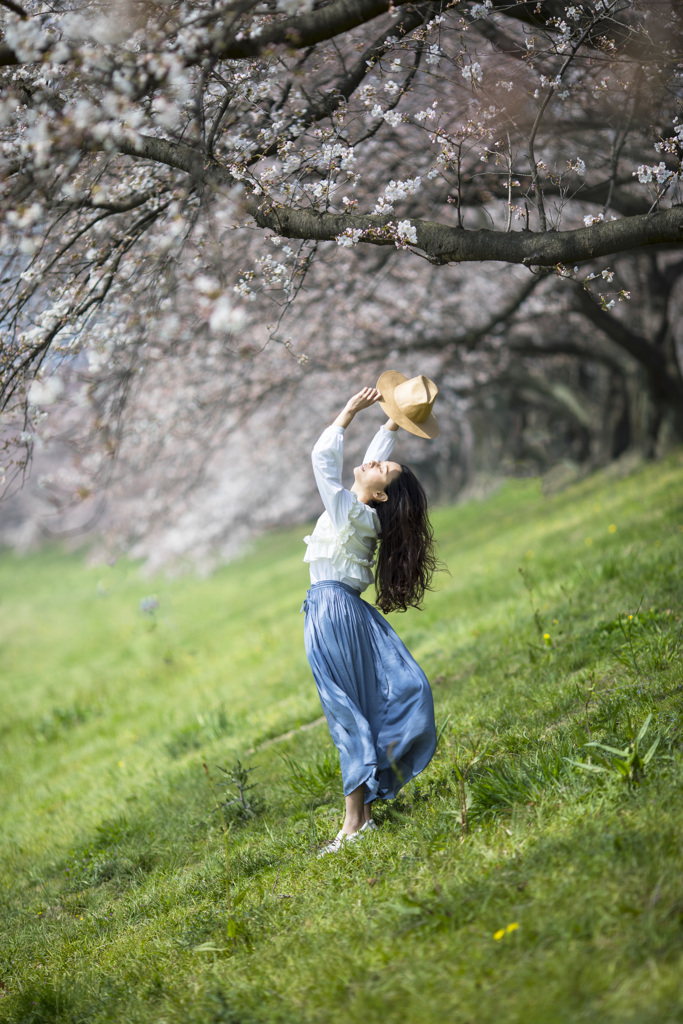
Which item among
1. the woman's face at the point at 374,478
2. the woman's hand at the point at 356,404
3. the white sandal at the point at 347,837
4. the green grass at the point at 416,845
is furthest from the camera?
the woman's face at the point at 374,478

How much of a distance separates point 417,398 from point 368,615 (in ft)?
3.52

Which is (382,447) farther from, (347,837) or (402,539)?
(347,837)

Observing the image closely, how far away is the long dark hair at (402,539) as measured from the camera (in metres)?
3.87

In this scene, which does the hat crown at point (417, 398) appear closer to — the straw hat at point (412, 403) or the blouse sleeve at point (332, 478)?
the straw hat at point (412, 403)

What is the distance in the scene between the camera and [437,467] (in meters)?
24.9

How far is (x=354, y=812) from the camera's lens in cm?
368

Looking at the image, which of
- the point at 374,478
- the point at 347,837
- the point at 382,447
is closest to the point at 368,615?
the point at 374,478

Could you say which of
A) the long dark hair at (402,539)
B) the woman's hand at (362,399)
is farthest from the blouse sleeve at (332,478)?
the long dark hair at (402,539)

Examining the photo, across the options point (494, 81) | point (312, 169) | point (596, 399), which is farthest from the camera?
point (596, 399)

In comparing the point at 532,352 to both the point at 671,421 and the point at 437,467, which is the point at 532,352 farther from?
the point at 437,467

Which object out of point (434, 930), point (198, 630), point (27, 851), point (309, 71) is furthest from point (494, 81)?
point (198, 630)

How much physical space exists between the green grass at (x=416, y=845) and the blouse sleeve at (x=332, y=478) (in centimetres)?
127

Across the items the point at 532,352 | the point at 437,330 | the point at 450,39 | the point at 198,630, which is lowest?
the point at 198,630

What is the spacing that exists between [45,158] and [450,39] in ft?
9.17
